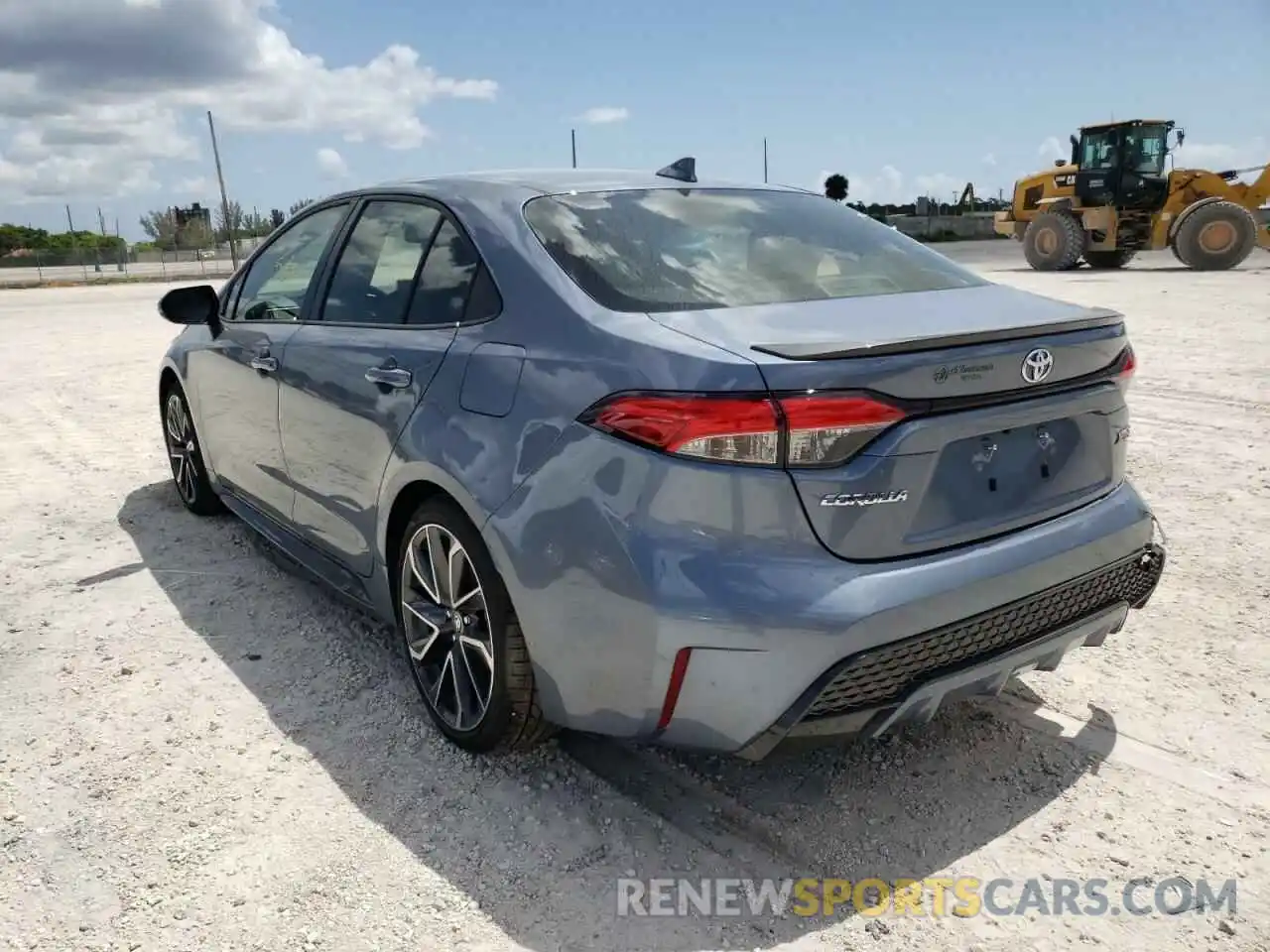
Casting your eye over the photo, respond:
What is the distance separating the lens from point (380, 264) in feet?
10.9

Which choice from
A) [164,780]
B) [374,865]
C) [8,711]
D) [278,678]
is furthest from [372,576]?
[8,711]

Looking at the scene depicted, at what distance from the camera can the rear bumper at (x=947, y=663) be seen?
218 centimetres

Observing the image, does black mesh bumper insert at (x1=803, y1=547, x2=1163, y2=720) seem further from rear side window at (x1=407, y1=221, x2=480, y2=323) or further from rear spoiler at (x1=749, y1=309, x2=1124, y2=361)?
rear side window at (x1=407, y1=221, x2=480, y2=323)

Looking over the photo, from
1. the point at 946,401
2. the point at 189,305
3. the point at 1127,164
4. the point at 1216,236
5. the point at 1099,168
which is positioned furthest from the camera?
the point at 1099,168

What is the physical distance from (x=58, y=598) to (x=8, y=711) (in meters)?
1.05

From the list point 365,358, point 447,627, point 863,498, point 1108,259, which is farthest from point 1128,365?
point 1108,259

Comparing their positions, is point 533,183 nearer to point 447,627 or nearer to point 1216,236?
point 447,627

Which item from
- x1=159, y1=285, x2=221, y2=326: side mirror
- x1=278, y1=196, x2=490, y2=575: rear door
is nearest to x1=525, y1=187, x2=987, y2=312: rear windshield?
x1=278, y1=196, x2=490, y2=575: rear door

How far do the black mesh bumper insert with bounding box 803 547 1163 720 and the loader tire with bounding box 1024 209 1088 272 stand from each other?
71.0 ft

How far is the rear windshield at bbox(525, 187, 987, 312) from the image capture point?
8.36 feet

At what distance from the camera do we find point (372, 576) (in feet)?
10.6

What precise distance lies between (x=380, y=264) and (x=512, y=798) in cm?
175

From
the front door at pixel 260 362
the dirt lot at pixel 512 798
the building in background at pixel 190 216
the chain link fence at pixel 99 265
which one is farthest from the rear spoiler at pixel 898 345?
the building in background at pixel 190 216

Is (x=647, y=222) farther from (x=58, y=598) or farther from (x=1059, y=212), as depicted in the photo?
(x=1059, y=212)
